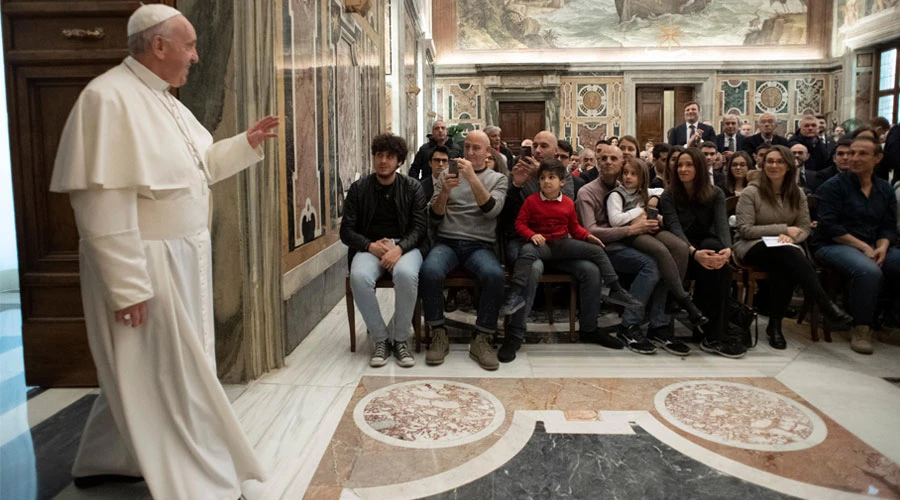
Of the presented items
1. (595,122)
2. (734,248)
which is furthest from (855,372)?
(595,122)

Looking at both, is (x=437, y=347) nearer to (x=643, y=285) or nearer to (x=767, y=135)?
(x=643, y=285)

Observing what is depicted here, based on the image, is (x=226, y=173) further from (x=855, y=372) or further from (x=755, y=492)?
(x=855, y=372)

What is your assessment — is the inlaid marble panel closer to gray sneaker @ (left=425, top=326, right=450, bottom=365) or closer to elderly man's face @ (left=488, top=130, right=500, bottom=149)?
elderly man's face @ (left=488, top=130, right=500, bottom=149)

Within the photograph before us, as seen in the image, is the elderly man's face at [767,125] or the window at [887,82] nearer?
the elderly man's face at [767,125]

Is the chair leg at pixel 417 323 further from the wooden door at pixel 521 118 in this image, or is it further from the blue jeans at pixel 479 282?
the wooden door at pixel 521 118

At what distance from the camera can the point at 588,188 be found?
467 cm

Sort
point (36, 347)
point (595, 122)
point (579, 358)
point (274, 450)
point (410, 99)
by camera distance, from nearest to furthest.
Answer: point (274, 450), point (36, 347), point (579, 358), point (410, 99), point (595, 122)

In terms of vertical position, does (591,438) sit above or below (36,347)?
below

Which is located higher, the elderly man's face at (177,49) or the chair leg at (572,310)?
the elderly man's face at (177,49)

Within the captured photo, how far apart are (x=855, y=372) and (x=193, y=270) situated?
3.81 meters

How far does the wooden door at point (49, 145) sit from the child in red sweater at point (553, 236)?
2537 mm

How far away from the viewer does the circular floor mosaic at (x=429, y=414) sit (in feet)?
9.31

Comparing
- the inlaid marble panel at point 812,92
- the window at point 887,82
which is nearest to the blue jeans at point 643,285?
the window at point 887,82

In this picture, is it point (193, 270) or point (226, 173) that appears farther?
point (226, 173)
